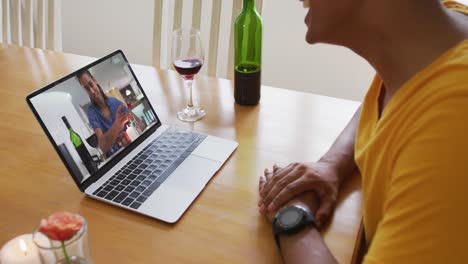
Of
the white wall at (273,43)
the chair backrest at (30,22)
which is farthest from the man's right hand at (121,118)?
the white wall at (273,43)

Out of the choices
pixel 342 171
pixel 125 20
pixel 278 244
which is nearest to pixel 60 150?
pixel 278 244

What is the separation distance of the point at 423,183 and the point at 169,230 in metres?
0.43

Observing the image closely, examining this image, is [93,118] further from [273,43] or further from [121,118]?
[273,43]

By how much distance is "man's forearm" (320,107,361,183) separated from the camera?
3.16 ft

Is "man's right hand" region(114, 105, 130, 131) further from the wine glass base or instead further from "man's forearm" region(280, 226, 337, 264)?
"man's forearm" region(280, 226, 337, 264)

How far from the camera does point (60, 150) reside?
86cm

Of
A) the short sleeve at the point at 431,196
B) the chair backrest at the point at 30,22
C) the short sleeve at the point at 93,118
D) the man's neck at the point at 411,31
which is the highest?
the man's neck at the point at 411,31

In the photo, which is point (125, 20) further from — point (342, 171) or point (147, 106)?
point (342, 171)

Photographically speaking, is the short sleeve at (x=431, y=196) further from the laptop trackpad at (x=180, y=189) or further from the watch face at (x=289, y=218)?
the laptop trackpad at (x=180, y=189)

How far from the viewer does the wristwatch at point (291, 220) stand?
0.78 meters

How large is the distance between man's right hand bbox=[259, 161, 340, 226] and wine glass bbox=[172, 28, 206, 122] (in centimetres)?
34

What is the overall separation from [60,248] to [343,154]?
589mm

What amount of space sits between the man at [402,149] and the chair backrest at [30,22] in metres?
1.41

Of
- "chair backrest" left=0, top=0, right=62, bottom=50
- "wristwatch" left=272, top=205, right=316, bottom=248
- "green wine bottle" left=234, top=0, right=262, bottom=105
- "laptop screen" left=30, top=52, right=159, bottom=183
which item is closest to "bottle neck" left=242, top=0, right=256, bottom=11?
"green wine bottle" left=234, top=0, right=262, bottom=105
